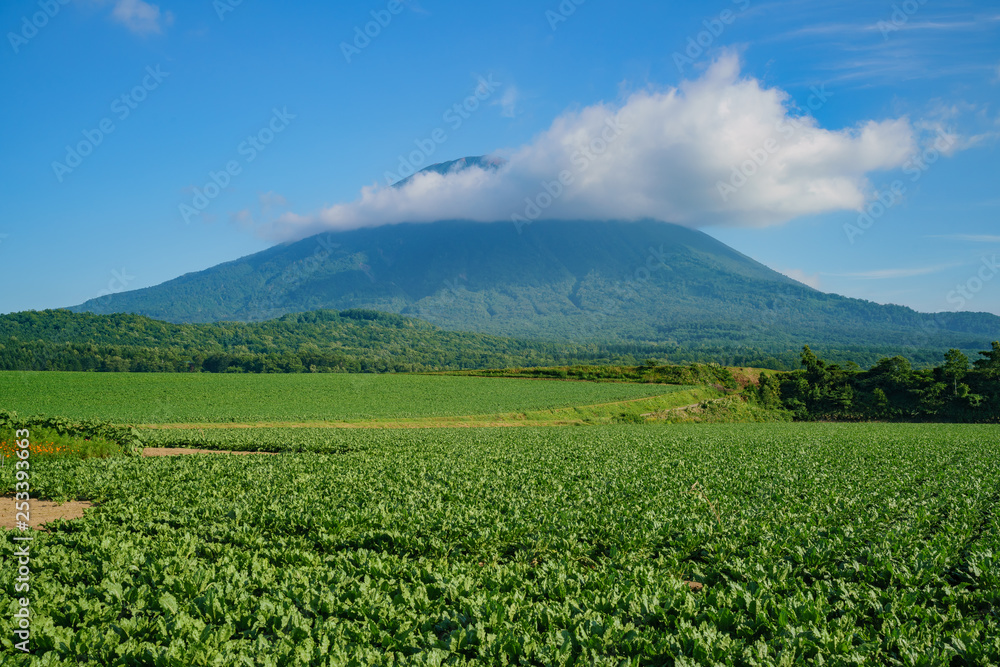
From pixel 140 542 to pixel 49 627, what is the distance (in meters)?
3.57

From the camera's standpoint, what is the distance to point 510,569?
8.43 metres

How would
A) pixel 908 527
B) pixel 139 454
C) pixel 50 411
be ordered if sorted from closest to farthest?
pixel 908 527 → pixel 139 454 → pixel 50 411

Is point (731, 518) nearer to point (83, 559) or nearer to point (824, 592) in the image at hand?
point (824, 592)

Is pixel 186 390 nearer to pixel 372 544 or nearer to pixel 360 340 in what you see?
pixel 372 544

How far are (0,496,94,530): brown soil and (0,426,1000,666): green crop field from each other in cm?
56

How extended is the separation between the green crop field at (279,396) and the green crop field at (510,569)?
31.9 m

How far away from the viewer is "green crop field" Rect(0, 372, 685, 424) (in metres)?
45.4

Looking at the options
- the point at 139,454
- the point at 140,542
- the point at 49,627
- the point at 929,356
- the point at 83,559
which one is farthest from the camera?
the point at 929,356

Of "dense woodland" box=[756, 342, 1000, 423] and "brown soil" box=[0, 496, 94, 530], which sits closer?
"brown soil" box=[0, 496, 94, 530]

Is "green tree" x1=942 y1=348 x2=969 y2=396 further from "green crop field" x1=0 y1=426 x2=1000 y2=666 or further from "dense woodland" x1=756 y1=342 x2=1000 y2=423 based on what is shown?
"green crop field" x1=0 y1=426 x2=1000 y2=666

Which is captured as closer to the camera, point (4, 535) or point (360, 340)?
point (4, 535)

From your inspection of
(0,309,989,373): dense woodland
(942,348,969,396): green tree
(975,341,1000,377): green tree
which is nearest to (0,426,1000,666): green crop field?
(942,348,969,396): green tree

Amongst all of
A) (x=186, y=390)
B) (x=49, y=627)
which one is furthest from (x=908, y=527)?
(x=186, y=390)

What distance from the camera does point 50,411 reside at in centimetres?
4409
